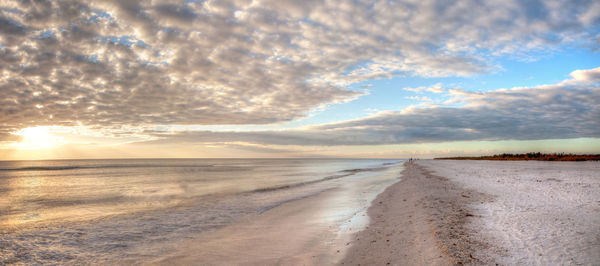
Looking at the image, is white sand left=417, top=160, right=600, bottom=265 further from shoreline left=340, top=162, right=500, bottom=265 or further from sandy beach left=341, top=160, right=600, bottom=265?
shoreline left=340, top=162, right=500, bottom=265

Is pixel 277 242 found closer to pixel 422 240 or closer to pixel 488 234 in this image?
pixel 422 240

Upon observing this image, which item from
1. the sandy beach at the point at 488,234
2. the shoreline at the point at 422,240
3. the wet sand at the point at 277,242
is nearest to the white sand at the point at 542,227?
the sandy beach at the point at 488,234

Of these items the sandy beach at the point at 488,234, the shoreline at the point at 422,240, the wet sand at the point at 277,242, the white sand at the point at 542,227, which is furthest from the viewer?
the wet sand at the point at 277,242

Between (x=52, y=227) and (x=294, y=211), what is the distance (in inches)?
429

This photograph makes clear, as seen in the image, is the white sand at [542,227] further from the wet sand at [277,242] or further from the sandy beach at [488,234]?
the wet sand at [277,242]

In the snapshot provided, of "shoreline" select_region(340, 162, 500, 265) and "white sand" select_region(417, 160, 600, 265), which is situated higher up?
"white sand" select_region(417, 160, 600, 265)

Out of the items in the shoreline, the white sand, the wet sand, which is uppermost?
the white sand

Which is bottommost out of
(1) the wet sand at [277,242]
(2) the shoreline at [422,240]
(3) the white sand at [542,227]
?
(1) the wet sand at [277,242]

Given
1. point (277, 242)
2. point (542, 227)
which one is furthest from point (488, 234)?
point (277, 242)

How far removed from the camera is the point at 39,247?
9.21m

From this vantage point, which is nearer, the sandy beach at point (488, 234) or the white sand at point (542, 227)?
the white sand at point (542, 227)

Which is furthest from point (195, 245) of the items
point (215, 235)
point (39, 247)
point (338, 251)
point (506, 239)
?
point (506, 239)

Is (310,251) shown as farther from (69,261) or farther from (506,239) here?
(69,261)

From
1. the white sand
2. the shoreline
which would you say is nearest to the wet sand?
the shoreline
